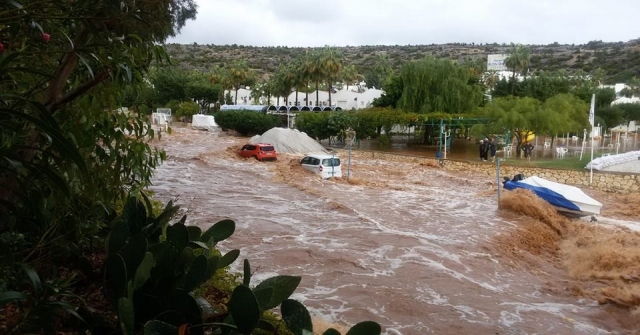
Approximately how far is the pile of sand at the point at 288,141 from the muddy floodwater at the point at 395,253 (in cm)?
1021

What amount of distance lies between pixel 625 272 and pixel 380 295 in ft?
21.4

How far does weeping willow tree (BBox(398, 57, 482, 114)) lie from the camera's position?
45.1 metres

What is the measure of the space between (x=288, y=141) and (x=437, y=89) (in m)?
14.8

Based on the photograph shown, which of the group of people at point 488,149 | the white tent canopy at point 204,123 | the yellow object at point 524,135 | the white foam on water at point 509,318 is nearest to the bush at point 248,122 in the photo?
the white tent canopy at point 204,123

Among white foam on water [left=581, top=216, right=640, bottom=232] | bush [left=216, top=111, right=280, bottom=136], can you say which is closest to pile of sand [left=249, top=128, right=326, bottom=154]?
bush [left=216, top=111, right=280, bottom=136]

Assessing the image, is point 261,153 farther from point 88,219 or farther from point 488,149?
point 88,219

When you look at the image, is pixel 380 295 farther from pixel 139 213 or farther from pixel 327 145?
pixel 327 145

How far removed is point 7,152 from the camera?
9.70 ft

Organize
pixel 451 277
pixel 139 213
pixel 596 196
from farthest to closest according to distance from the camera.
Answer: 1. pixel 596 196
2. pixel 451 277
3. pixel 139 213

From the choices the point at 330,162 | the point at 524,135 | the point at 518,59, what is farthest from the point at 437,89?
the point at 518,59

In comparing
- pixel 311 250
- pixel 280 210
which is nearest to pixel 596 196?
pixel 280 210

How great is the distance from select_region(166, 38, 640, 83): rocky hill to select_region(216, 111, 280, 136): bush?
48.5 metres

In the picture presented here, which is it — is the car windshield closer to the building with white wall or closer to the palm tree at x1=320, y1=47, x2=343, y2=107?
the building with white wall

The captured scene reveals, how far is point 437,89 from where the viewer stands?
4591 centimetres
